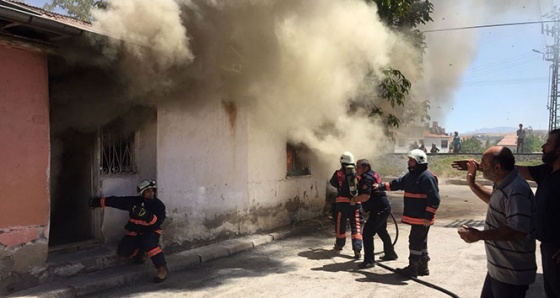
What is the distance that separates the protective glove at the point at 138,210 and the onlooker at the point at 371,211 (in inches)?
120

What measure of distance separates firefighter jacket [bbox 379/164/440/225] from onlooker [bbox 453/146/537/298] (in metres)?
2.18

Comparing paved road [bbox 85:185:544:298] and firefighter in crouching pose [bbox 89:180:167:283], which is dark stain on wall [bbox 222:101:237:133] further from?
firefighter in crouching pose [bbox 89:180:167:283]

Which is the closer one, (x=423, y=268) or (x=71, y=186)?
Answer: (x=423, y=268)

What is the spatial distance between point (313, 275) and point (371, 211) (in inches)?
51.3

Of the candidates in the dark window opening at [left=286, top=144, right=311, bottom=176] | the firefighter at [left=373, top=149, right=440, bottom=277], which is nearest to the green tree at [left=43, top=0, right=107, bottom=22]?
the dark window opening at [left=286, top=144, right=311, bottom=176]

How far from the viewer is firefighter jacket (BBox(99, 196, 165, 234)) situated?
5.49 metres

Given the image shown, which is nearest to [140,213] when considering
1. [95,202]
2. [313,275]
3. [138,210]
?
[138,210]

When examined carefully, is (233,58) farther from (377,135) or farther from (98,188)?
(377,135)

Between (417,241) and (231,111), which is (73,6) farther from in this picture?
(417,241)

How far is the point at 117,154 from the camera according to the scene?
627cm

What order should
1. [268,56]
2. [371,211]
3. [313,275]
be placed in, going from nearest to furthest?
[313,275] < [371,211] < [268,56]

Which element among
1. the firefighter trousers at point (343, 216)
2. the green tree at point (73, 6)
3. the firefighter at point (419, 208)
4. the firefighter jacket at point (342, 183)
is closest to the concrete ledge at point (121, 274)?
the firefighter trousers at point (343, 216)

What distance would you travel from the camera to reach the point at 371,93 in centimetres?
959

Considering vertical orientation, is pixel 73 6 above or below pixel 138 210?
above
